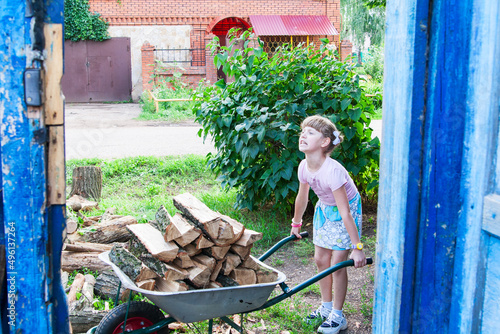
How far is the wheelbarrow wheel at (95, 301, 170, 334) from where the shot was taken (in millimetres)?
2906

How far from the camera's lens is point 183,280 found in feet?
9.35

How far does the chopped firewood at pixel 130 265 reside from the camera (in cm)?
275

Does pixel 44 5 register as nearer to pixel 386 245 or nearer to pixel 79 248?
pixel 386 245

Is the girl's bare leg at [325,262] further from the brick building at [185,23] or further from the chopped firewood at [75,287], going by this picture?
the brick building at [185,23]

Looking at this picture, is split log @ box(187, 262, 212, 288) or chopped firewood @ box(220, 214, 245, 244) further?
chopped firewood @ box(220, 214, 245, 244)

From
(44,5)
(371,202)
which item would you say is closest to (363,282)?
(371,202)

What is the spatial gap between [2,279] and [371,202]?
5.00 metres

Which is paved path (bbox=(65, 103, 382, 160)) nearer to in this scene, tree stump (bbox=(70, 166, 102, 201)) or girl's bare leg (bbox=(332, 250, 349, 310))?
tree stump (bbox=(70, 166, 102, 201))

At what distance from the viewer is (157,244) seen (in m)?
2.89

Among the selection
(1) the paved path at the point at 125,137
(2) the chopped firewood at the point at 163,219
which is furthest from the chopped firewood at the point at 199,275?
(1) the paved path at the point at 125,137

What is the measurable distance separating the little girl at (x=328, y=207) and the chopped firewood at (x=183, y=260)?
986 millimetres

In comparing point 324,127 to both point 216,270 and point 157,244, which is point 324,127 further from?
point 157,244

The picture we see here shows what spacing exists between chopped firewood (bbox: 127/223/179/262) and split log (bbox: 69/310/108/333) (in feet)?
2.73

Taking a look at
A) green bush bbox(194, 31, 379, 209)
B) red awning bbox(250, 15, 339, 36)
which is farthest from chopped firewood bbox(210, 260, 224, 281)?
red awning bbox(250, 15, 339, 36)
